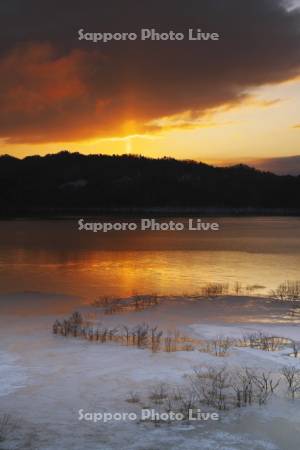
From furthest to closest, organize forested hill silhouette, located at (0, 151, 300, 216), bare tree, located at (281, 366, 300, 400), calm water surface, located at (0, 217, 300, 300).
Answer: forested hill silhouette, located at (0, 151, 300, 216) < calm water surface, located at (0, 217, 300, 300) < bare tree, located at (281, 366, 300, 400)

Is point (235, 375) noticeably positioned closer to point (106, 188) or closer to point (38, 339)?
point (38, 339)

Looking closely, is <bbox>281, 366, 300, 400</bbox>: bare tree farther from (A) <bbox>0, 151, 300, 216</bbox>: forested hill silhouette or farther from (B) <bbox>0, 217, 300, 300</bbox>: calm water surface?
(A) <bbox>0, 151, 300, 216</bbox>: forested hill silhouette

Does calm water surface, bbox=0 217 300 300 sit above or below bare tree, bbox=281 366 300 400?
above

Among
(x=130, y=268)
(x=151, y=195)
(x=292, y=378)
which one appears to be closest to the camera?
(x=292, y=378)

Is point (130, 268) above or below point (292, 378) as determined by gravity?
above

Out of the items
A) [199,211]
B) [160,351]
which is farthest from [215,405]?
[199,211]

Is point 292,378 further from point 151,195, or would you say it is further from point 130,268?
point 151,195

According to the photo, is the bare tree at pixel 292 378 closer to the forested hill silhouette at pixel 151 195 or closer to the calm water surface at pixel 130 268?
the calm water surface at pixel 130 268

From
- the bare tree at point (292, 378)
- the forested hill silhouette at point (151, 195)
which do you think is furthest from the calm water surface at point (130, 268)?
the forested hill silhouette at point (151, 195)

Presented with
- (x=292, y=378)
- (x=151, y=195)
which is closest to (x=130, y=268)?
(x=292, y=378)

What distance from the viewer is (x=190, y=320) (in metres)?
14.2

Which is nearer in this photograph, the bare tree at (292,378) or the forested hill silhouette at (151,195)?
the bare tree at (292,378)

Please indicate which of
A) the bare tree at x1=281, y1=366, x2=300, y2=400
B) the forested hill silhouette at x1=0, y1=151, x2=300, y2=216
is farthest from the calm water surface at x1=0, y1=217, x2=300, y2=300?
the forested hill silhouette at x1=0, y1=151, x2=300, y2=216

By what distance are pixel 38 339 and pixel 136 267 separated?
18983 millimetres
